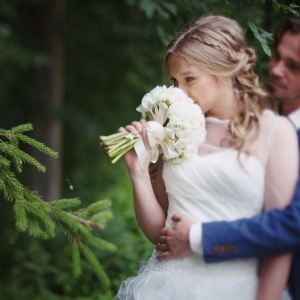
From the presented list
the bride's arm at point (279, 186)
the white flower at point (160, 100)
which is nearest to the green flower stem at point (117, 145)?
the white flower at point (160, 100)

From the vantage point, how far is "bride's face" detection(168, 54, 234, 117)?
2334 millimetres

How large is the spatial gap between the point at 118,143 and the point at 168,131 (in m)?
0.23

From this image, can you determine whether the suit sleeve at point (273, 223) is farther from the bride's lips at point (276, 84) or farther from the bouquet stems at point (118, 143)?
the bouquet stems at point (118, 143)

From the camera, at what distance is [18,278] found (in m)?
5.45

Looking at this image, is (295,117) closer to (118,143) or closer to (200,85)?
(200,85)

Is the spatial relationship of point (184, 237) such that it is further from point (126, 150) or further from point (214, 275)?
point (126, 150)

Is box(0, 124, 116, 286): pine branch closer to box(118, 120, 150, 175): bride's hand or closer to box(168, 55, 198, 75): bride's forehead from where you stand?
box(118, 120, 150, 175): bride's hand

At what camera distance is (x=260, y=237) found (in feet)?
6.57

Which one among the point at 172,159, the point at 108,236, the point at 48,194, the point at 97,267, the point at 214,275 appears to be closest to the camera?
the point at 214,275

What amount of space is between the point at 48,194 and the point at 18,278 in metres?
2.76

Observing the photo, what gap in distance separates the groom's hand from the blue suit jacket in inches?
3.9

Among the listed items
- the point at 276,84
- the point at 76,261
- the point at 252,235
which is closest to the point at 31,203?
the point at 76,261

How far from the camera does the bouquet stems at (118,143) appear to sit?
2.36 meters

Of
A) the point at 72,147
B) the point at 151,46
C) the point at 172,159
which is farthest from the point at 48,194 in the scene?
the point at 172,159
